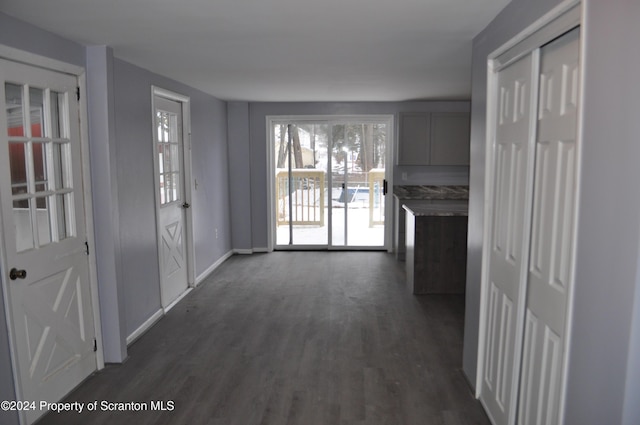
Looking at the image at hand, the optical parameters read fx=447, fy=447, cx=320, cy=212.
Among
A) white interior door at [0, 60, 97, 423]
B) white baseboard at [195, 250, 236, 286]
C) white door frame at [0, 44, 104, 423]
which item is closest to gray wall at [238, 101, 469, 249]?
white baseboard at [195, 250, 236, 286]

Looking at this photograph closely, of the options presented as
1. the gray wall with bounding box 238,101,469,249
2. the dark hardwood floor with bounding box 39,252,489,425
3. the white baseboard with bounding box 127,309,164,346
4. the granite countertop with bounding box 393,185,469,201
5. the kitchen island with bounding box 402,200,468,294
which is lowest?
the dark hardwood floor with bounding box 39,252,489,425

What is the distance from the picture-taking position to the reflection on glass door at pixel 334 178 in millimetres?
6887

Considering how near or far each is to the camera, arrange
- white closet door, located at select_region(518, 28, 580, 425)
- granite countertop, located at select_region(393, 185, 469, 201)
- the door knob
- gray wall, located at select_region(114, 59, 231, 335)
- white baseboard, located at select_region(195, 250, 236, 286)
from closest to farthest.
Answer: white closet door, located at select_region(518, 28, 580, 425) → the door knob → gray wall, located at select_region(114, 59, 231, 335) → white baseboard, located at select_region(195, 250, 236, 286) → granite countertop, located at select_region(393, 185, 469, 201)

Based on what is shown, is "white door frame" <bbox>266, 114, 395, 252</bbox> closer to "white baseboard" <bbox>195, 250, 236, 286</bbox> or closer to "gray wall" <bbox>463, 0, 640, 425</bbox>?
"white baseboard" <bbox>195, 250, 236, 286</bbox>

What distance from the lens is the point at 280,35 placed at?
9.09ft

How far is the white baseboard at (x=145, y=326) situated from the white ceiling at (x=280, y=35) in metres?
2.24

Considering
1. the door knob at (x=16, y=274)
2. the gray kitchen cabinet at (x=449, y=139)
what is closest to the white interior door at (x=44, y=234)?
the door knob at (x=16, y=274)

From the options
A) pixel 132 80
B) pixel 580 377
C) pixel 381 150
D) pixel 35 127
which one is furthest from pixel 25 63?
pixel 381 150

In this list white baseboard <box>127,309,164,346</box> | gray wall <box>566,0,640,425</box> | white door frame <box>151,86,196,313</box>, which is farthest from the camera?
white door frame <box>151,86,196,313</box>

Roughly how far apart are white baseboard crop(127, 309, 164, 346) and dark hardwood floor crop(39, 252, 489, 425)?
5 cm

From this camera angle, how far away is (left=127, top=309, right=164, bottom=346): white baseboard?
3698mm

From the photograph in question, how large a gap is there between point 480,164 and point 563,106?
1.01m

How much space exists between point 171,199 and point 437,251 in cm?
289

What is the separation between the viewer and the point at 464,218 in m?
4.74
